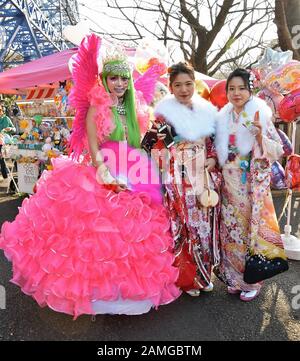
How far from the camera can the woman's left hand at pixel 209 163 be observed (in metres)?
2.55

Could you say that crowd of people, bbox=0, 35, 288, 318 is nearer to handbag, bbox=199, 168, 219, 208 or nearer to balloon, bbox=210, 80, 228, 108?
handbag, bbox=199, 168, 219, 208

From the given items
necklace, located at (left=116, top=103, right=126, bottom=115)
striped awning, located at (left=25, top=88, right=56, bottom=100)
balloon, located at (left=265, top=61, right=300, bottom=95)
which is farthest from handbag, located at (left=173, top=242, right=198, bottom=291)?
striped awning, located at (left=25, top=88, right=56, bottom=100)

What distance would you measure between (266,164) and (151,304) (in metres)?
1.24

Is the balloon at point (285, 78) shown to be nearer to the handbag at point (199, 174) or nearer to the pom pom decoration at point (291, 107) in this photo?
the pom pom decoration at point (291, 107)

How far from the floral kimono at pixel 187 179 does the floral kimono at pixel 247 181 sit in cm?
11

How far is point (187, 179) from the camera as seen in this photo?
8.30ft

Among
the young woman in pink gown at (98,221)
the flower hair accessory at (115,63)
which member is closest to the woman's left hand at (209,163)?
the young woman in pink gown at (98,221)

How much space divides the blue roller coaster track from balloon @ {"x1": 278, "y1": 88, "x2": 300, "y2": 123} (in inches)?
288

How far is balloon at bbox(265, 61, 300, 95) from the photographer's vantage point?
11.4 feet

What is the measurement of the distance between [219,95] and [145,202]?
45.7 inches

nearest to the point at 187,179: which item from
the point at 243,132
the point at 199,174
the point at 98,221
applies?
the point at 199,174

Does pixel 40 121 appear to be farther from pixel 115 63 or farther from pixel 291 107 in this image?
pixel 291 107

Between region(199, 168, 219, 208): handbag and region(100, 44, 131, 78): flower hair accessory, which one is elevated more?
region(100, 44, 131, 78): flower hair accessory
